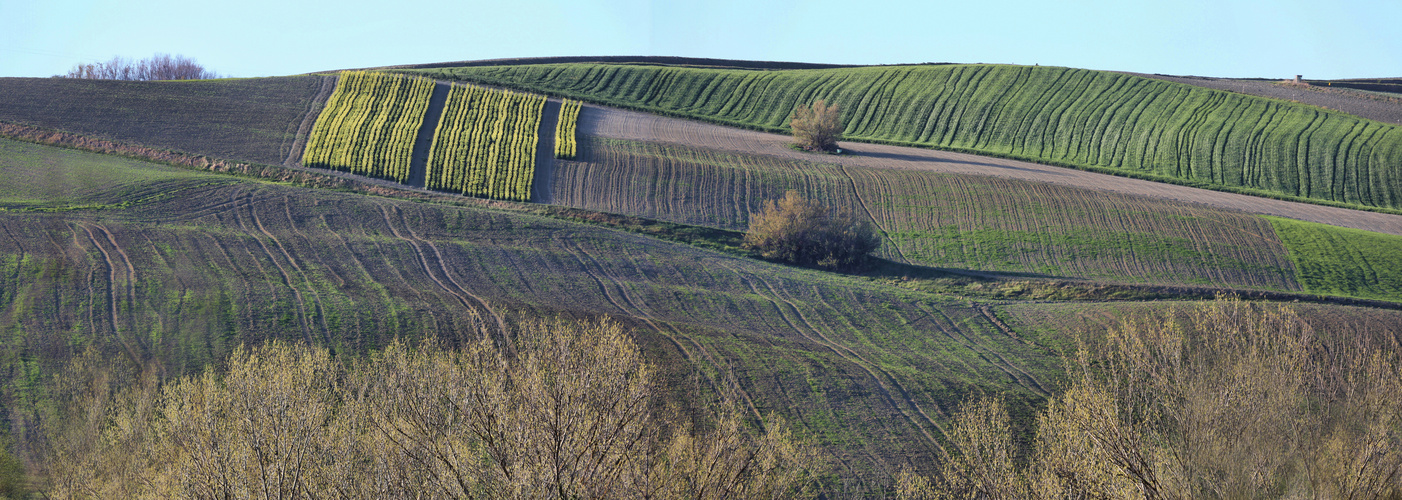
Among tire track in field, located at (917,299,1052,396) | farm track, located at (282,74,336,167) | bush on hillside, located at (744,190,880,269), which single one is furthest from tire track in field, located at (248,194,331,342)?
tire track in field, located at (917,299,1052,396)

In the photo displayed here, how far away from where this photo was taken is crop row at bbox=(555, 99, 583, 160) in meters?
68.8

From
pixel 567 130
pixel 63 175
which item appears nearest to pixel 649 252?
pixel 567 130

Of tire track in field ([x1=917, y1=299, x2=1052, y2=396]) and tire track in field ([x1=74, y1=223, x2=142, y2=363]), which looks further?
tire track in field ([x1=917, y1=299, x2=1052, y2=396])

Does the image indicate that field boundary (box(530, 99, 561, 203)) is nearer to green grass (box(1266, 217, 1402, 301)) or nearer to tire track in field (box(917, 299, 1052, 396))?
tire track in field (box(917, 299, 1052, 396))

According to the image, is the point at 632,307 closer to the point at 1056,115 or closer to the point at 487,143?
the point at 487,143

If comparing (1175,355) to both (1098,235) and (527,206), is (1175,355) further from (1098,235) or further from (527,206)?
(527,206)

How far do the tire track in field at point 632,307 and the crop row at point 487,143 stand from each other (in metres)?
12.5

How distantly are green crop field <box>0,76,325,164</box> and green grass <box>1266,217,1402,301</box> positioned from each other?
65548mm

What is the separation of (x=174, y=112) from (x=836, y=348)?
55.4 meters

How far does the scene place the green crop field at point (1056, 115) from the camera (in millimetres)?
74312

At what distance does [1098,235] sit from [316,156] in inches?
2076

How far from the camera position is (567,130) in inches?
2918

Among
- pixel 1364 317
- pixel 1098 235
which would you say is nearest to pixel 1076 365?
pixel 1364 317

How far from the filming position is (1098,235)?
57.1 m
